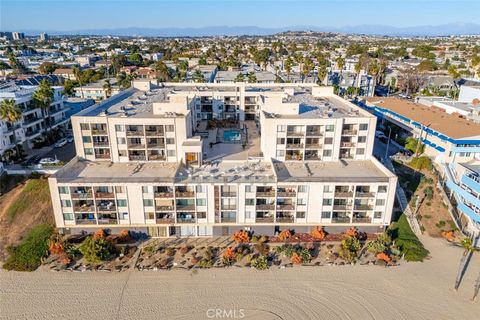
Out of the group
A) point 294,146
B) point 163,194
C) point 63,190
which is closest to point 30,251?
point 63,190

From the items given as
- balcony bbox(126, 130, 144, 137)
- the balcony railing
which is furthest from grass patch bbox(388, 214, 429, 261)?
balcony bbox(126, 130, 144, 137)

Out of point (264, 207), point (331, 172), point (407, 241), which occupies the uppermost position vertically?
point (331, 172)

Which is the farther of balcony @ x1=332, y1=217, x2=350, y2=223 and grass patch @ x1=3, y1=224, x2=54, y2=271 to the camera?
balcony @ x1=332, y1=217, x2=350, y2=223

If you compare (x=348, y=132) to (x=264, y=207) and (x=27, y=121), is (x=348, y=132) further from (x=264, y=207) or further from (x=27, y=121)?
(x=27, y=121)

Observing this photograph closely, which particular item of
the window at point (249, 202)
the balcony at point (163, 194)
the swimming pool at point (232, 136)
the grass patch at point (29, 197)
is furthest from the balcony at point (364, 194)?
the grass patch at point (29, 197)

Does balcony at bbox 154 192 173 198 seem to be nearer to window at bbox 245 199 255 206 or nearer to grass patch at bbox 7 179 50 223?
window at bbox 245 199 255 206

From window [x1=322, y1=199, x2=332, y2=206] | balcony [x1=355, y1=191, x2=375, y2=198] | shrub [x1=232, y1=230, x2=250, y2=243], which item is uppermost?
balcony [x1=355, y1=191, x2=375, y2=198]
